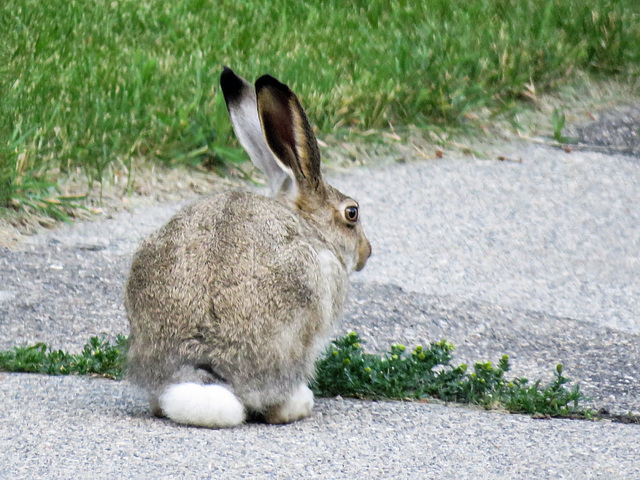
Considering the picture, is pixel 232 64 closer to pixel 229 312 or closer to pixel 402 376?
pixel 402 376

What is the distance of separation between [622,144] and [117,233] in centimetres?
467

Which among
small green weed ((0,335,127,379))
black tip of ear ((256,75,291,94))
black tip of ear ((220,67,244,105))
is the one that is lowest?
small green weed ((0,335,127,379))

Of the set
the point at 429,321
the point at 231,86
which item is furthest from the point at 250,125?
the point at 429,321

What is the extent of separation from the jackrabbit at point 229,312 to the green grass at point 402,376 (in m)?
0.42

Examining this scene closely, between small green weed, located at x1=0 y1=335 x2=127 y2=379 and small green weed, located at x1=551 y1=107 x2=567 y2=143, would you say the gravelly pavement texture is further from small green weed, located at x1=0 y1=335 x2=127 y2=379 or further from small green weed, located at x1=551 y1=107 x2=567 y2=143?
small green weed, located at x1=551 y1=107 x2=567 y2=143

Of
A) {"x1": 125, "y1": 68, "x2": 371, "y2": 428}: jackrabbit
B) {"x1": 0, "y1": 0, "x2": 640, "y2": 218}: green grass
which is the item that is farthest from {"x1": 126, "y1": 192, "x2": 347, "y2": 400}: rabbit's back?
{"x1": 0, "y1": 0, "x2": 640, "y2": 218}: green grass

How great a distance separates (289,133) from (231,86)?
466 mm

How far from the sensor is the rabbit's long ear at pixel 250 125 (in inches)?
204

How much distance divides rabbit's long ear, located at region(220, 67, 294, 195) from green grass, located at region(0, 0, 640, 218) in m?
2.27

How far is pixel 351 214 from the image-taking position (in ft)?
17.0

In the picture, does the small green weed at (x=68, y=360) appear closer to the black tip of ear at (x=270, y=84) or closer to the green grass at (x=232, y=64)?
the black tip of ear at (x=270, y=84)

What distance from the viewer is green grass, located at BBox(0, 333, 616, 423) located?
4.70m

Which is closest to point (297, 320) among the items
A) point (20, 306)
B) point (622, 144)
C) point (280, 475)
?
point (280, 475)

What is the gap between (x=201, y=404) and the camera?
397 cm
